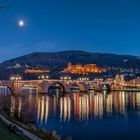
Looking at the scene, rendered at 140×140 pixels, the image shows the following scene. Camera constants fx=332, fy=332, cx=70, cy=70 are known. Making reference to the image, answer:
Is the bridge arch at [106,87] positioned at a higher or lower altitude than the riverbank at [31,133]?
higher

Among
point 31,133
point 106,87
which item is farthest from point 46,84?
point 31,133

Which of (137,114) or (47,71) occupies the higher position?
(47,71)

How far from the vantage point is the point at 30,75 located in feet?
549

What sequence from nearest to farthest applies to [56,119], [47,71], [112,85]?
1. [56,119]
2. [112,85]
3. [47,71]

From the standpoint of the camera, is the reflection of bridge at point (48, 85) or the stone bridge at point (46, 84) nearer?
the stone bridge at point (46, 84)

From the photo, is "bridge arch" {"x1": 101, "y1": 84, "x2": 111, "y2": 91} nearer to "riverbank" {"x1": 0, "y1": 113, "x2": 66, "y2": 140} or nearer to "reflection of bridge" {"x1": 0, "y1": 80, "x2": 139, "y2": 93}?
"reflection of bridge" {"x1": 0, "y1": 80, "x2": 139, "y2": 93}

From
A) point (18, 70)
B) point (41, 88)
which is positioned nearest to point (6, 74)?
point (18, 70)

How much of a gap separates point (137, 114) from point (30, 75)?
120 m

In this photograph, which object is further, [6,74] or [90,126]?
[6,74]

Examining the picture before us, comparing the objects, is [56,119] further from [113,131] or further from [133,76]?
[133,76]

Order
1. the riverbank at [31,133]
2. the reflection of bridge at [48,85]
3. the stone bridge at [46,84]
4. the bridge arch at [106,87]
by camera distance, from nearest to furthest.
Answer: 1. the riverbank at [31,133]
2. the stone bridge at [46,84]
3. the reflection of bridge at [48,85]
4. the bridge arch at [106,87]

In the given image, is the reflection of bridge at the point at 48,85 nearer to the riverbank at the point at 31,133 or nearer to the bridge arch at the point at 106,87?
the bridge arch at the point at 106,87

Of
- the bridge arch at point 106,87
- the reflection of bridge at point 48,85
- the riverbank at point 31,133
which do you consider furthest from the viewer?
the bridge arch at point 106,87

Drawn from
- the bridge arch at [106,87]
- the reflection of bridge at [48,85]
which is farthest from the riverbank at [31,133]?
the bridge arch at [106,87]
